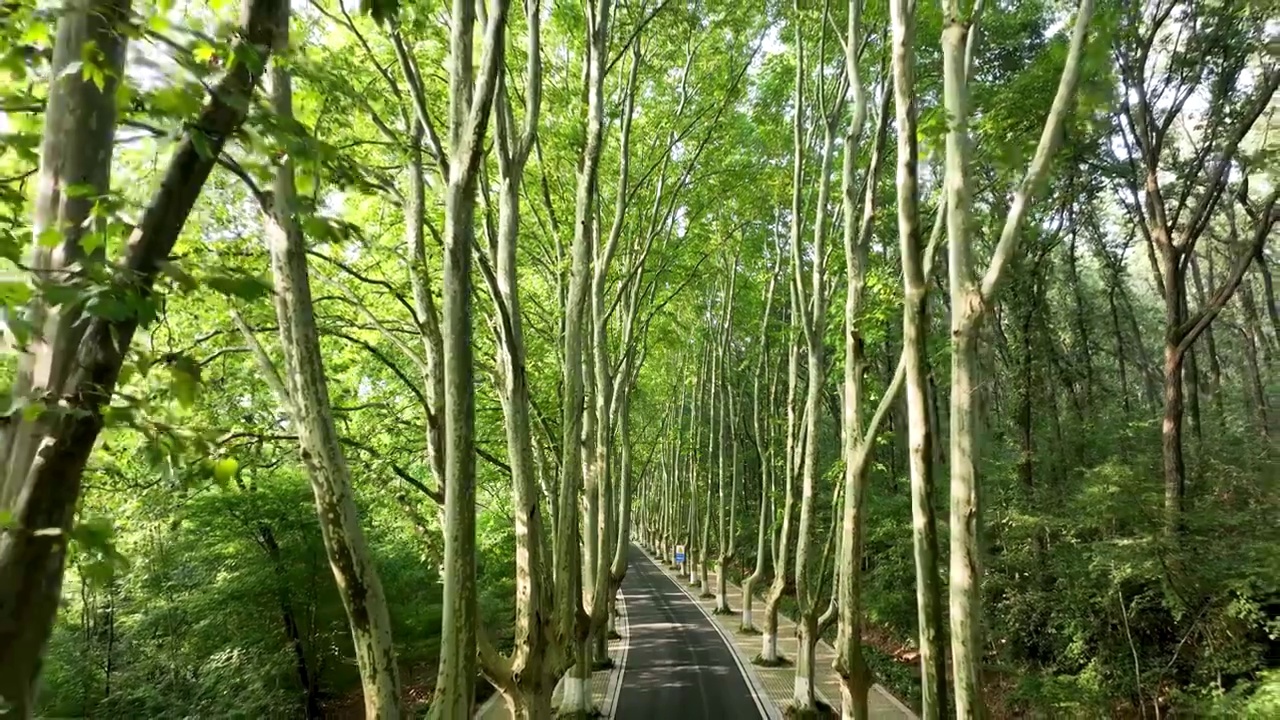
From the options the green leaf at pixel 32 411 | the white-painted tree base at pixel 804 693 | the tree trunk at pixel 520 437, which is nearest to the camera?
the green leaf at pixel 32 411

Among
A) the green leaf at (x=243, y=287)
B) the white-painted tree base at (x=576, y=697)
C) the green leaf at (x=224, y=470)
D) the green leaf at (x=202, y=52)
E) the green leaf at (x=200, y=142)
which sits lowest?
the white-painted tree base at (x=576, y=697)

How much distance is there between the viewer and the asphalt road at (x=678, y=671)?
51.4 feet

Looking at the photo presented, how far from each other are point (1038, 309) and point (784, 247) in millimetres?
6791

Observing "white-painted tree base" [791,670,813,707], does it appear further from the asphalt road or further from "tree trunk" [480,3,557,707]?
"tree trunk" [480,3,557,707]

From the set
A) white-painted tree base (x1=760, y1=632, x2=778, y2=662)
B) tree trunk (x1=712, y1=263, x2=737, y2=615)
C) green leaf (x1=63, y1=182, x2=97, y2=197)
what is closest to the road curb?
white-painted tree base (x1=760, y1=632, x2=778, y2=662)

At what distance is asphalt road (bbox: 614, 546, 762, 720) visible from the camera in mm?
15656

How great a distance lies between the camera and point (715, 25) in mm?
12875

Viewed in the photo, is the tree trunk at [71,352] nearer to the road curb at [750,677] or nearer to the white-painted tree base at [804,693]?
the white-painted tree base at [804,693]

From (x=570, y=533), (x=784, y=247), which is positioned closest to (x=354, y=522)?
(x=570, y=533)

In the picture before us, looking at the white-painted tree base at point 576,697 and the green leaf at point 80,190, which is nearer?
the green leaf at point 80,190

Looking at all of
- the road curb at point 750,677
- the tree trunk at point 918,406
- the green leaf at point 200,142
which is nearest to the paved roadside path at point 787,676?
the road curb at point 750,677

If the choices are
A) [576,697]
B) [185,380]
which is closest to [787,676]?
[576,697]

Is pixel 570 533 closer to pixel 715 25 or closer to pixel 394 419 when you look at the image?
pixel 394 419

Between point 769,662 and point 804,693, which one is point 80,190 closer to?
point 804,693
